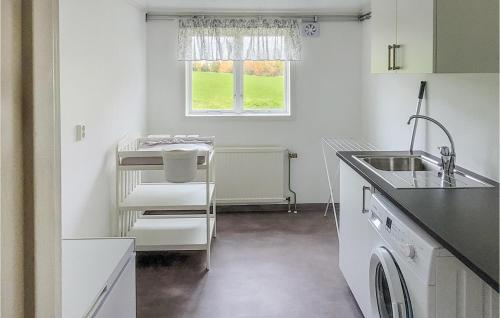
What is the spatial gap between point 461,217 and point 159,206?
94.3 inches

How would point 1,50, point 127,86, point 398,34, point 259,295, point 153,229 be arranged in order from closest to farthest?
point 1,50 → point 398,34 → point 259,295 → point 153,229 → point 127,86

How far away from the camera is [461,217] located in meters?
1.68

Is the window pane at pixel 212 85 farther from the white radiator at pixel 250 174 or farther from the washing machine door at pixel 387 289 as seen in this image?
the washing machine door at pixel 387 289

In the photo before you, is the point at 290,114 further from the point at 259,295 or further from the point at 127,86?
the point at 259,295

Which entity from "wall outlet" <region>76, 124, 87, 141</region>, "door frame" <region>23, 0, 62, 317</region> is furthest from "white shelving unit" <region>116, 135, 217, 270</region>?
"door frame" <region>23, 0, 62, 317</region>

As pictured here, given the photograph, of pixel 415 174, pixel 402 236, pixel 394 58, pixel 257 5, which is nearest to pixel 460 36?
pixel 394 58

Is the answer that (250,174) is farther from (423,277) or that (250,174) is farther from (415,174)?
(423,277)

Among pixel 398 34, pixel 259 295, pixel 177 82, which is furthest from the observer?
pixel 177 82

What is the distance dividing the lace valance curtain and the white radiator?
3.30 ft

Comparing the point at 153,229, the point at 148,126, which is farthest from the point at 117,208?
the point at 148,126

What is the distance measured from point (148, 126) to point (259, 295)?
8.78ft

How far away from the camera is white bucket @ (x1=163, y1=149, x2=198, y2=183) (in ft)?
10.8

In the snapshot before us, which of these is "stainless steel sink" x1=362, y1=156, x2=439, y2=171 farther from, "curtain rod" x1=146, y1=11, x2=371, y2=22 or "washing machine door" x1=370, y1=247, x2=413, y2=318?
"curtain rod" x1=146, y1=11, x2=371, y2=22

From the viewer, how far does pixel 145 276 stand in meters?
3.39
